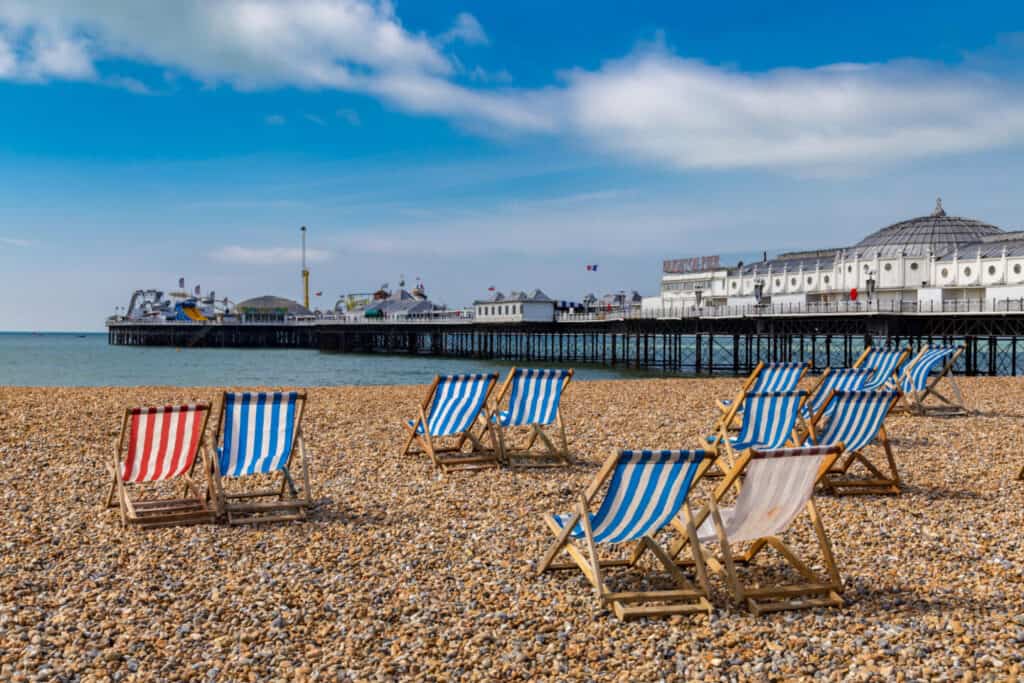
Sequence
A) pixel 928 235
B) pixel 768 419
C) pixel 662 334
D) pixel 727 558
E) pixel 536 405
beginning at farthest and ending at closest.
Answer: pixel 928 235, pixel 662 334, pixel 536 405, pixel 768 419, pixel 727 558

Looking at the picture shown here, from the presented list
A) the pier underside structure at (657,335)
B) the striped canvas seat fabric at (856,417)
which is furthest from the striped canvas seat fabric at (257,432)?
the pier underside structure at (657,335)

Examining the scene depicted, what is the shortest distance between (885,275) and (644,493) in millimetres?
48401

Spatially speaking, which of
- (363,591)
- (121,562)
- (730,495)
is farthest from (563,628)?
(730,495)

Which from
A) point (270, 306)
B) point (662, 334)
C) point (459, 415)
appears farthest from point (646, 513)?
point (270, 306)

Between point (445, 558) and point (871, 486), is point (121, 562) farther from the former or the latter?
point (871, 486)

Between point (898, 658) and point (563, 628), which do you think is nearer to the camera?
point (898, 658)

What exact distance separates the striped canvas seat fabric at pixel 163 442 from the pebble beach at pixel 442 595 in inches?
13.3

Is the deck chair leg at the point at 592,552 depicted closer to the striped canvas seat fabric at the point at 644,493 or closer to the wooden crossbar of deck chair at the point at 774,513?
the striped canvas seat fabric at the point at 644,493

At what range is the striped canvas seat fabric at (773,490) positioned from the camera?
11.3 feet

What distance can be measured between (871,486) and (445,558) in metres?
3.05

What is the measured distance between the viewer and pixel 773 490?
11.5 feet

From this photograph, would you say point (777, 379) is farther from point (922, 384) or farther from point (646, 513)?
point (646, 513)

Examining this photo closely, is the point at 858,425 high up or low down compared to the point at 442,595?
up

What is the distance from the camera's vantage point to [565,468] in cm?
657
